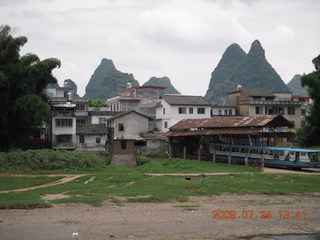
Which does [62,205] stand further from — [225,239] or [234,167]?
[234,167]

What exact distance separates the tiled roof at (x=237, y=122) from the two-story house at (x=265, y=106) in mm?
21931

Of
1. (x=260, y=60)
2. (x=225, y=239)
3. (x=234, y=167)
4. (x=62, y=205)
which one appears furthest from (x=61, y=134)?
(x=260, y=60)

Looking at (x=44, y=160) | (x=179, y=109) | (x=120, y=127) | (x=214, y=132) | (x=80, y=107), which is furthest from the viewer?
(x=80, y=107)

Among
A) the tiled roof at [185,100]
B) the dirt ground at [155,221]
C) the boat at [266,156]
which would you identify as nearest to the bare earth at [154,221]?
the dirt ground at [155,221]

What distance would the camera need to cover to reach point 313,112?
57.6 metres

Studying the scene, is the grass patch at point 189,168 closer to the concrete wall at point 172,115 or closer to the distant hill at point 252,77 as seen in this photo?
the concrete wall at point 172,115

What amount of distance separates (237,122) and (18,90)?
26460 millimetres

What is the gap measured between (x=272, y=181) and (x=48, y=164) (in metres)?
21.9

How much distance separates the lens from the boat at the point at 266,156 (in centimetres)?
4453

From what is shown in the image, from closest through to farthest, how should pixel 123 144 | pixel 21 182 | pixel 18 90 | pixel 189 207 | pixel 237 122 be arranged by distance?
pixel 189 207
pixel 21 182
pixel 18 90
pixel 237 122
pixel 123 144

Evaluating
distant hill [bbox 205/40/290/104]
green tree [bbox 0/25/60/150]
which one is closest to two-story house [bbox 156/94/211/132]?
green tree [bbox 0/25/60/150]

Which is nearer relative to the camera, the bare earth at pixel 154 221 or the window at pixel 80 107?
the bare earth at pixel 154 221

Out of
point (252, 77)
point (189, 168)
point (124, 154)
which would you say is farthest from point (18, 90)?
point (252, 77)

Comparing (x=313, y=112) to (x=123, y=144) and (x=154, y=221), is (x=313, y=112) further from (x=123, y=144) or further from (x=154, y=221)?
(x=154, y=221)
